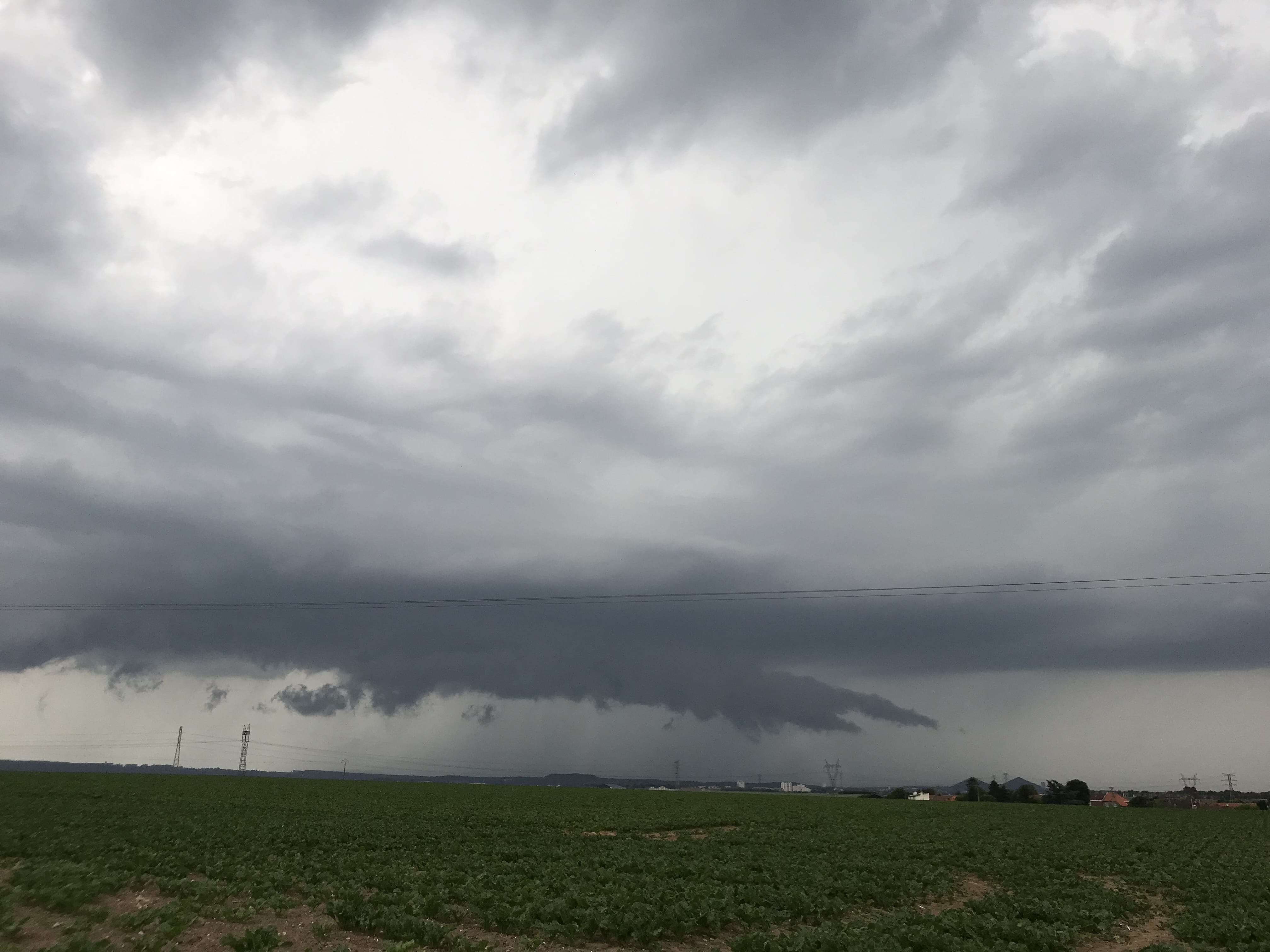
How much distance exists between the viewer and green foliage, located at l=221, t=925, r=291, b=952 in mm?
19297

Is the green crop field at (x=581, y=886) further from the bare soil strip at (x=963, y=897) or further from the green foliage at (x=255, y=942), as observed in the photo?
the bare soil strip at (x=963, y=897)

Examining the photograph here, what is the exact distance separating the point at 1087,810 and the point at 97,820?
141 metres

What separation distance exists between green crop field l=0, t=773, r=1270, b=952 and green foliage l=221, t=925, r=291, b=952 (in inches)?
2.1

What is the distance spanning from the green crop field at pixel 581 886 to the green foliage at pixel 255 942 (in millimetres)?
55

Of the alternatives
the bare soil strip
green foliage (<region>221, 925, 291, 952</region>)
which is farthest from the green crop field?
the bare soil strip

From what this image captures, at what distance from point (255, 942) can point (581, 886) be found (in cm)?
1112

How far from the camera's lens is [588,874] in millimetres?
30406

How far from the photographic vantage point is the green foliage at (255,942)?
19297 mm

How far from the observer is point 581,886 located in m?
27.5

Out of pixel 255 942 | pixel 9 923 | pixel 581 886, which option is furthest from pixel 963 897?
pixel 9 923

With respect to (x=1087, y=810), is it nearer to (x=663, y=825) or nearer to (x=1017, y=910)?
(x=663, y=825)

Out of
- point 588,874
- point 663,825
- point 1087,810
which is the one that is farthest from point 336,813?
point 1087,810

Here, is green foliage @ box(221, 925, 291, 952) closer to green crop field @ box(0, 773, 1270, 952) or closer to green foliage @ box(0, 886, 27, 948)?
green crop field @ box(0, 773, 1270, 952)

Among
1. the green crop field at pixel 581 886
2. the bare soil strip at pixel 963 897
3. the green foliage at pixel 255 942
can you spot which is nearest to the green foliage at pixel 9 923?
the green crop field at pixel 581 886
